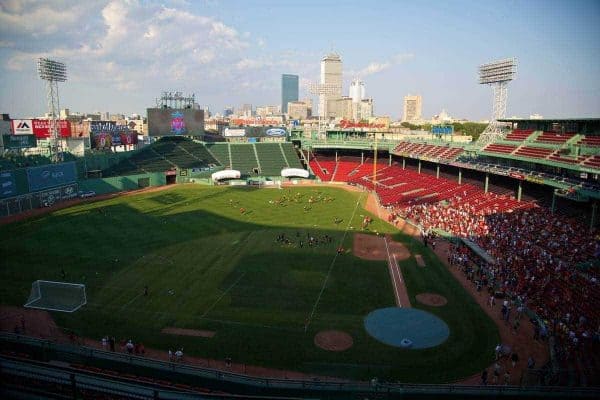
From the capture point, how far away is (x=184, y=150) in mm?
90125

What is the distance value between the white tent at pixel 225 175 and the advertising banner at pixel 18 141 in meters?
28.2

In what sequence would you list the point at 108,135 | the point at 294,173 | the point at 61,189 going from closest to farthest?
the point at 61,189
the point at 108,135
the point at 294,173

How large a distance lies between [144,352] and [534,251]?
97.1 ft

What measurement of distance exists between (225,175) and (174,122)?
19917 millimetres

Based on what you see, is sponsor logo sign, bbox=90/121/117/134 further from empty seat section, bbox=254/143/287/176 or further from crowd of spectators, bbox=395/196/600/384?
crowd of spectators, bbox=395/196/600/384

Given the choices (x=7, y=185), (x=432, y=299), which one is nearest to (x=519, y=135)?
(x=432, y=299)

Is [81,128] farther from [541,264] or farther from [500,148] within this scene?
[541,264]

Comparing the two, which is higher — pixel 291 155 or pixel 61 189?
pixel 291 155

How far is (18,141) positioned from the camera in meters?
57.9

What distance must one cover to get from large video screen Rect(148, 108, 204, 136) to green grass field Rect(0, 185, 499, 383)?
122 ft

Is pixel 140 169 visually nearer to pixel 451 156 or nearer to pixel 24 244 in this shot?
pixel 24 244

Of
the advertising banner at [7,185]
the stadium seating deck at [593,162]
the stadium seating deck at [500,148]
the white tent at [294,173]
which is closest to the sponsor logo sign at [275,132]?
the white tent at [294,173]

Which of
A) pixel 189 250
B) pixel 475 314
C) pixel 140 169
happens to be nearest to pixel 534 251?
pixel 475 314

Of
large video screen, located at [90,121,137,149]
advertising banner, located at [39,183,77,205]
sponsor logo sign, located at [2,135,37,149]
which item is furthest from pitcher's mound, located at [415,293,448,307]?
large video screen, located at [90,121,137,149]
